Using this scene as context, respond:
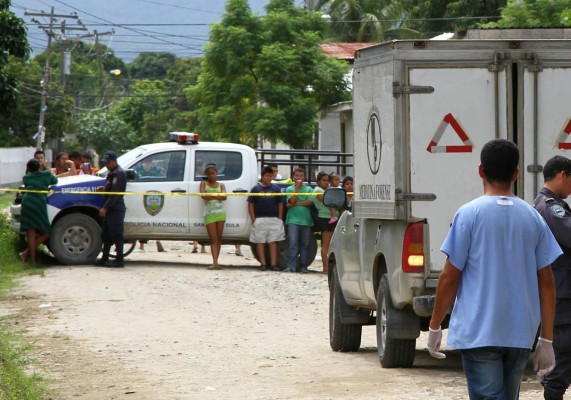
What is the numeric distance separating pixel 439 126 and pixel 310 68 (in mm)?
29578

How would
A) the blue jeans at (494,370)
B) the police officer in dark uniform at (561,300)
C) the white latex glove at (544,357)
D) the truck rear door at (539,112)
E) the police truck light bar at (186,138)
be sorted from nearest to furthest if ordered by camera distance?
the blue jeans at (494,370)
the white latex glove at (544,357)
the police officer in dark uniform at (561,300)
the truck rear door at (539,112)
the police truck light bar at (186,138)

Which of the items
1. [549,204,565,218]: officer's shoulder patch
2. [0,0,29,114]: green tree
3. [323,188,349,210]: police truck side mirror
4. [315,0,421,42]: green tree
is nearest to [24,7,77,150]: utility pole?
[315,0,421,42]: green tree

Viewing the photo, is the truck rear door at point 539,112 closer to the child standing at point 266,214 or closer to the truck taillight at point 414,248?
the truck taillight at point 414,248

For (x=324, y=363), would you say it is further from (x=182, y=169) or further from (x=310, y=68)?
(x=310, y=68)

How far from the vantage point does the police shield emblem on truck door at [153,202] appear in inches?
816

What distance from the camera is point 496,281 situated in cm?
573

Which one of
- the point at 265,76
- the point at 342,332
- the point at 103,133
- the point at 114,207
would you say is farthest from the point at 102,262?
the point at 103,133

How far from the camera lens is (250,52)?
3822 centimetres

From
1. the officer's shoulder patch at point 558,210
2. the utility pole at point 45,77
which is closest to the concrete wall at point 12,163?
the utility pole at point 45,77

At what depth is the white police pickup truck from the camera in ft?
67.2

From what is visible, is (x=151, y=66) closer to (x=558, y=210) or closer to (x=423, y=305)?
(x=423, y=305)

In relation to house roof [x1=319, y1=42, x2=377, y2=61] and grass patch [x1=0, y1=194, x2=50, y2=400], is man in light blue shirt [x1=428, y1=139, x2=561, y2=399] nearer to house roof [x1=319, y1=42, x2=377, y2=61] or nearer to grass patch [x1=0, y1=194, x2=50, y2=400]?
grass patch [x1=0, y1=194, x2=50, y2=400]

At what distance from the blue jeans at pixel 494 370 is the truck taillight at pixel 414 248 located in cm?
372

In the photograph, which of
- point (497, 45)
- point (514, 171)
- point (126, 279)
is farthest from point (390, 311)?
point (126, 279)
